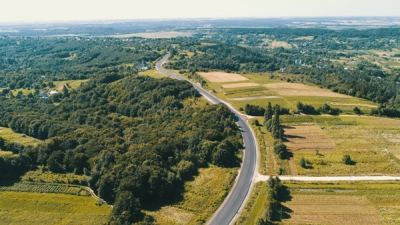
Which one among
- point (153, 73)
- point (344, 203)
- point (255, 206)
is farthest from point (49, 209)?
point (153, 73)

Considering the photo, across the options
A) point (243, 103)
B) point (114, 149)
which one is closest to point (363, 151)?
point (243, 103)

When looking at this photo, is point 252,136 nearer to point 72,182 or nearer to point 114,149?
point 114,149

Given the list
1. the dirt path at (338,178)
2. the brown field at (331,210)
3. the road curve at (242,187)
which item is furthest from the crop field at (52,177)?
the brown field at (331,210)

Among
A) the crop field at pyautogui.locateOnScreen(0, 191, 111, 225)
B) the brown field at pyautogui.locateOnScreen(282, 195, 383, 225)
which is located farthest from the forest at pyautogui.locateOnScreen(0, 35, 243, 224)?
the brown field at pyautogui.locateOnScreen(282, 195, 383, 225)

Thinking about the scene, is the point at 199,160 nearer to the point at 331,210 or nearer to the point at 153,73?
the point at 331,210

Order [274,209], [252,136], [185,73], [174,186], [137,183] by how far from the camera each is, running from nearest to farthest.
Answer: [274,209]
[137,183]
[174,186]
[252,136]
[185,73]

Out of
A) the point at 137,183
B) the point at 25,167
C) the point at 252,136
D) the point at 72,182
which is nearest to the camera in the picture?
the point at 137,183
